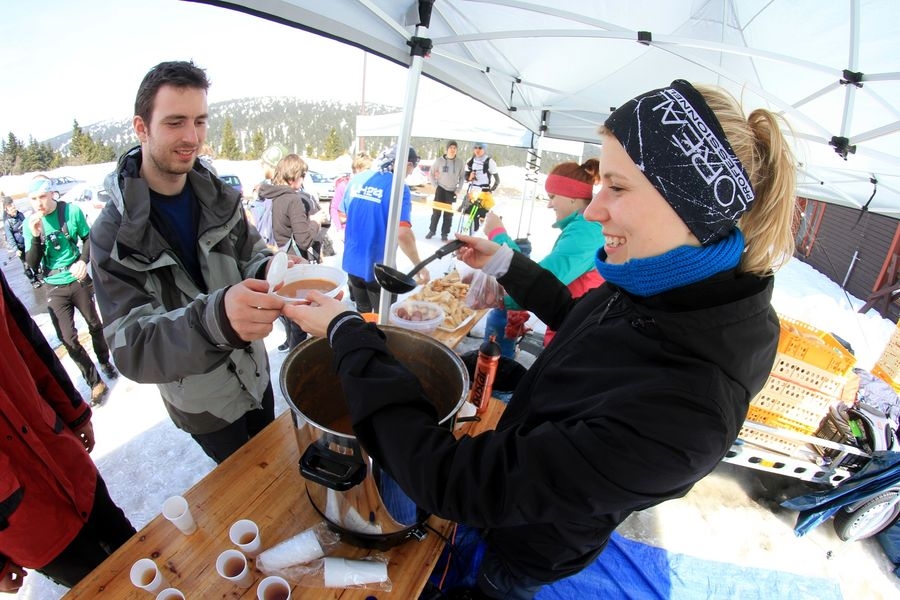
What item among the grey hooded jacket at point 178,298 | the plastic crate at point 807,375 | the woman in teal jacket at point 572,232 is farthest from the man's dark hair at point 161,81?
the plastic crate at point 807,375

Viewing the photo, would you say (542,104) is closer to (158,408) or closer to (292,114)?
(158,408)

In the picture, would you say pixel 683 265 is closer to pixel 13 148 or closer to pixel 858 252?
pixel 858 252

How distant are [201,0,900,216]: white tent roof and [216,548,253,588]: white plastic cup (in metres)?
1.89

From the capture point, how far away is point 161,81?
1.50 m

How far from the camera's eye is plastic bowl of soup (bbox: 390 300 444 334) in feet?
9.14

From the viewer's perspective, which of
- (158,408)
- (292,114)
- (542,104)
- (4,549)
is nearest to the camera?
(4,549)

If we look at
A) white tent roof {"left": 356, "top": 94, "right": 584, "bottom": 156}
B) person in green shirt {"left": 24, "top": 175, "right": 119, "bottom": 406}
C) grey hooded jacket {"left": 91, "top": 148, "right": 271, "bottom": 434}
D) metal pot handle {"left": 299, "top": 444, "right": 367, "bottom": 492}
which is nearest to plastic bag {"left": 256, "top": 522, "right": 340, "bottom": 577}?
metal pot handle {"left": 299, "top": 444, "right": 367, "bottom": 492}

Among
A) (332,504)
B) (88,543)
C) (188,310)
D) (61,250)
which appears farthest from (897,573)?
(61,250)

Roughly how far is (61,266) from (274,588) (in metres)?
3.93

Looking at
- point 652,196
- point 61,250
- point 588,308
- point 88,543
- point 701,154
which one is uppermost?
point 701,154

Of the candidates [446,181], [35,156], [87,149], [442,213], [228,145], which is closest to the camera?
[446,181]

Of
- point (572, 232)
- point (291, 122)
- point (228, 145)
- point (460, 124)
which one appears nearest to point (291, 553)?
point (572, 232)

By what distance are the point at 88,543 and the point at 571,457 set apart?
6.50 feet

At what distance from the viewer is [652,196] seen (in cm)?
91
